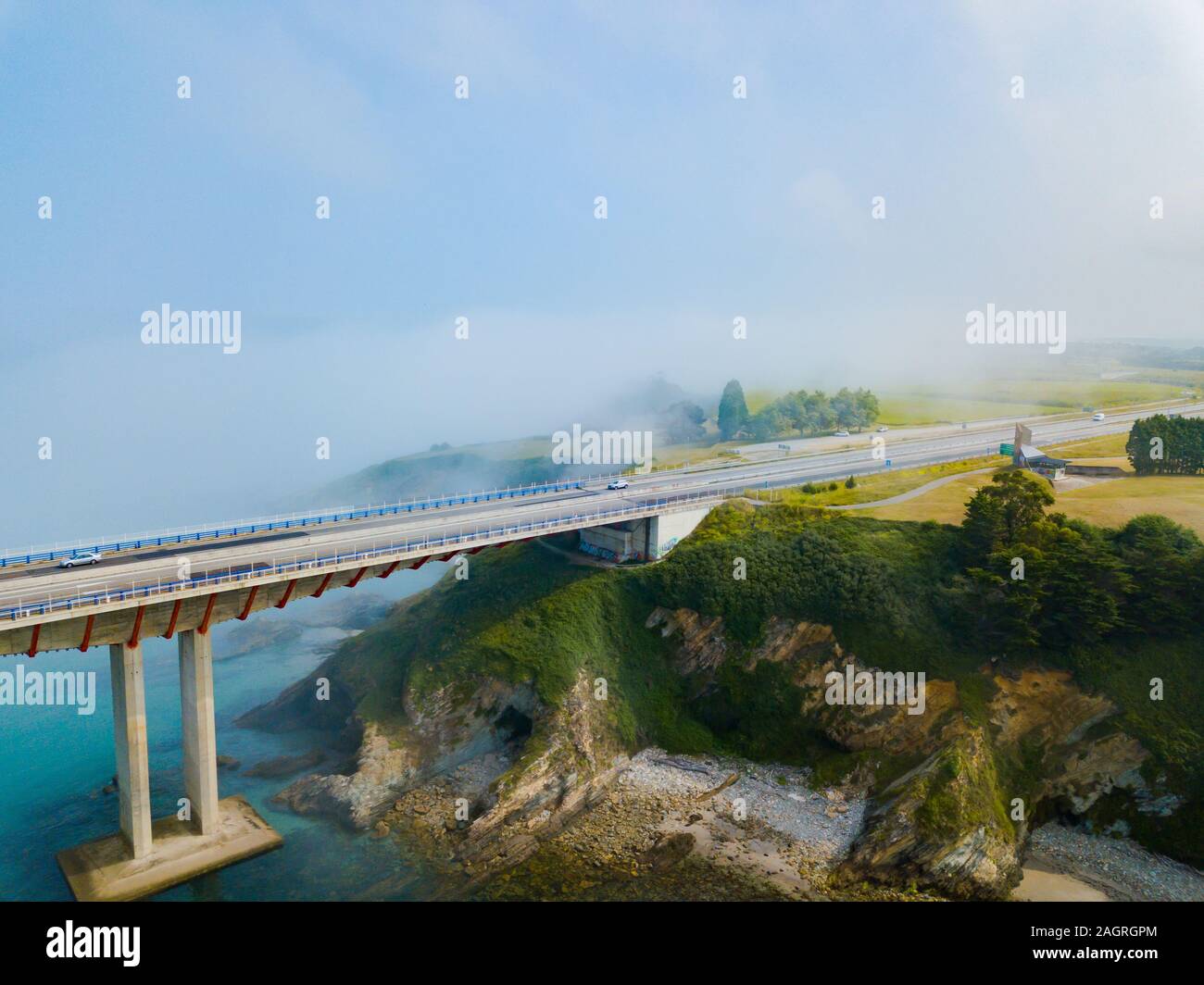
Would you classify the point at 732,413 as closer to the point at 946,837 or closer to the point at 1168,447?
the point at 1168,447

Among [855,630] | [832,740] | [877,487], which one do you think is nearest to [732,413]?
[877,487]

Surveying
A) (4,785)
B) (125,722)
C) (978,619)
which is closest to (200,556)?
(125,722)

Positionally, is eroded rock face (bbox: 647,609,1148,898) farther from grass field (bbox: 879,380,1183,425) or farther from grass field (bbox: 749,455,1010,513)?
grass field (bbox: 879,380,1183,425)

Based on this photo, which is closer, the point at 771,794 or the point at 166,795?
the point at 771,794

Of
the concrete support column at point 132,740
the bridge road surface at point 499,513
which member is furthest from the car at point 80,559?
the concrete support column at point 132,740

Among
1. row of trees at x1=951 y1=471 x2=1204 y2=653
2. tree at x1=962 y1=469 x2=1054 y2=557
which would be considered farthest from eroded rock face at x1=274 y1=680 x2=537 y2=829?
tree at x1=962 y1=469 x2=1054 y2=557
